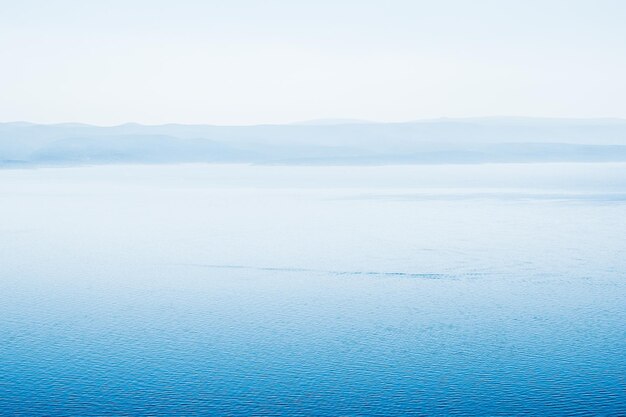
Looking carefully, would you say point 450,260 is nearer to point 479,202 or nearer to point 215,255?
point 215,255

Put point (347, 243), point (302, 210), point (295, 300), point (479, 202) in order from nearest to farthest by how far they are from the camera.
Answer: point (295, 300), point (347, 243), point (302, 210), point (479, 202)

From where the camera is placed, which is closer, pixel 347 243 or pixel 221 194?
pixel 347 243

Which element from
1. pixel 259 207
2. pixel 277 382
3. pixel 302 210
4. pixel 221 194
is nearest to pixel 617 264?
pixel 277 382

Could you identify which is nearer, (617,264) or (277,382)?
(277,382)

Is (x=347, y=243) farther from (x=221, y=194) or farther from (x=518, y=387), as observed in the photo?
(x=221, y=194)

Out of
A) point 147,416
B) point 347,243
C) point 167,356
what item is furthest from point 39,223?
point 147,416

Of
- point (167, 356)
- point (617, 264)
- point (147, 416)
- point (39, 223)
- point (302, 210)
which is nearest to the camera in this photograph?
point (147, 416)

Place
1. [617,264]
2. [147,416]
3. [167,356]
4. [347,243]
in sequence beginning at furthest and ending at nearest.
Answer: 1. [347,243]
2. [617,264]
3. [167,356]
4. [147,416]
